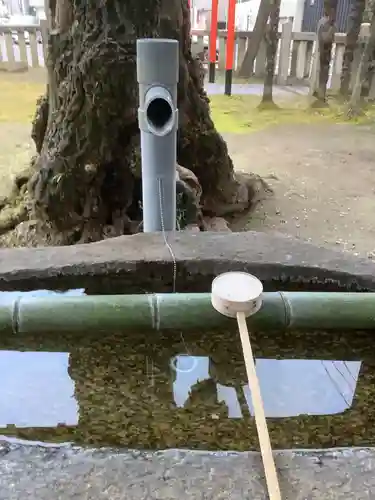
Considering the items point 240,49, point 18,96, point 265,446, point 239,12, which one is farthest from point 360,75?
point 239,12

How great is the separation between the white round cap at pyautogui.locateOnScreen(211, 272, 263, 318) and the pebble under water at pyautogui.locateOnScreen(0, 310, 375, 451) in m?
0.35

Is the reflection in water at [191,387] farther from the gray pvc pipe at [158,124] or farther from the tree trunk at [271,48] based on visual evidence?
the tree trunk at [271,48]

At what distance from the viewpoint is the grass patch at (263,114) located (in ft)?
22.0

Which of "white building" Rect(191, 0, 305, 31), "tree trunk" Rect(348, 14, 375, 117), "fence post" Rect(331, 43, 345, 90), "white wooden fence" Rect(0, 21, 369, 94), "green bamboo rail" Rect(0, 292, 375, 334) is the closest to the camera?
"green bamboo rail" Rect(0, 292, 375, 334)

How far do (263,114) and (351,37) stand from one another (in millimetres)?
1679

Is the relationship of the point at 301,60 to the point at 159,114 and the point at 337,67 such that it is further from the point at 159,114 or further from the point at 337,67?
the point at 159,114

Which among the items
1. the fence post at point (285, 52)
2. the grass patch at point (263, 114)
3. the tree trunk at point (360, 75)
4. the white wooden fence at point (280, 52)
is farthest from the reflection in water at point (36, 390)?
the fence post at point (285, 52)

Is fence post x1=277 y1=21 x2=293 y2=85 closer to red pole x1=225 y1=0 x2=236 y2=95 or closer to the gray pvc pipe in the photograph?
red pole x1=225 y1=0 x2=236 y2=95

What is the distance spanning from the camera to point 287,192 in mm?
4348

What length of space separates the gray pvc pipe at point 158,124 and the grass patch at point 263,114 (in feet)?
14.1

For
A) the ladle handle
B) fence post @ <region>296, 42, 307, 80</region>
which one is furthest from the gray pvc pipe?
fence post @ <region>296, 42, 307, 80</region>

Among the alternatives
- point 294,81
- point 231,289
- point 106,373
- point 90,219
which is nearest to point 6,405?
point 106,373

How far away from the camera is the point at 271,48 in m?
7.39

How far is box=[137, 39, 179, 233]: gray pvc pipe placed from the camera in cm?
193
